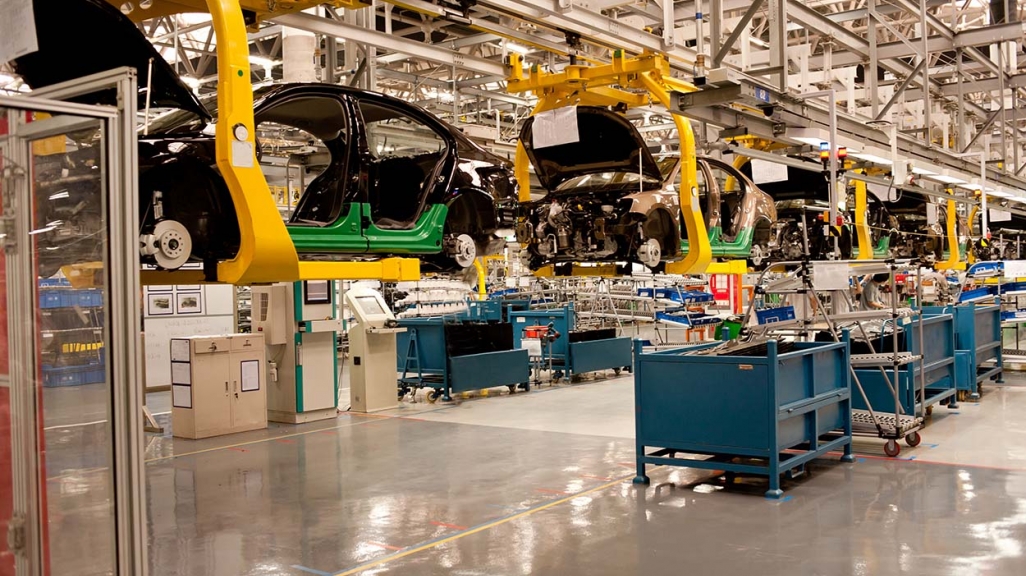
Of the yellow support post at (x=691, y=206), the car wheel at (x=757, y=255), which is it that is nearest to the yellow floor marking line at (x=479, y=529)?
the yellow support post at (x=691, y=206)

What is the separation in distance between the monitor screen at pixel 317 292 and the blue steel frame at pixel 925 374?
5.62m

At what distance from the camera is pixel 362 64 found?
780 cm

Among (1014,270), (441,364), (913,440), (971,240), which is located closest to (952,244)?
(971,240)

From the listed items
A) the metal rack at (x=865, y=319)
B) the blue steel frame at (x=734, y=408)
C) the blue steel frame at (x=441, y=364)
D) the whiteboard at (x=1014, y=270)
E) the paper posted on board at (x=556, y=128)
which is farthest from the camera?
the whiteboard at (x=1014, y=270)

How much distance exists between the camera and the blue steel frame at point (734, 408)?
614 cm

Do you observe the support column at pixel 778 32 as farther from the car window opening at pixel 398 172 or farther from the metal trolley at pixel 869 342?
the car window opening at pixel 398 172

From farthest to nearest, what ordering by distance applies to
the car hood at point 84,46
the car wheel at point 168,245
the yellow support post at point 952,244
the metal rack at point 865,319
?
the yellow support post at point 952,244 < the metal rack at point 865,319 < the car wheel at point 168,245 < the car hood at point 84,46

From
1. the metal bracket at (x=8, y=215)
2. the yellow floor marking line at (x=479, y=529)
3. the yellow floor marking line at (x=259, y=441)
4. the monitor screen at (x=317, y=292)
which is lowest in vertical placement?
the yellow floor marking line at (x=479, y=529)

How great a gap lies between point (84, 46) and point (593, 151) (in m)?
5.27

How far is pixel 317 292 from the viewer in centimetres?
994

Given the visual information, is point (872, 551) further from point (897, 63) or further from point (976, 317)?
point (897, 63)

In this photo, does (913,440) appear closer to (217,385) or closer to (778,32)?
(778,32)

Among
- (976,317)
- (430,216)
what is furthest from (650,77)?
(976,317)

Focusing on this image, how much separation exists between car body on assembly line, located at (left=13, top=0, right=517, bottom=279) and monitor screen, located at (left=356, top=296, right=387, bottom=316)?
9.59ft
